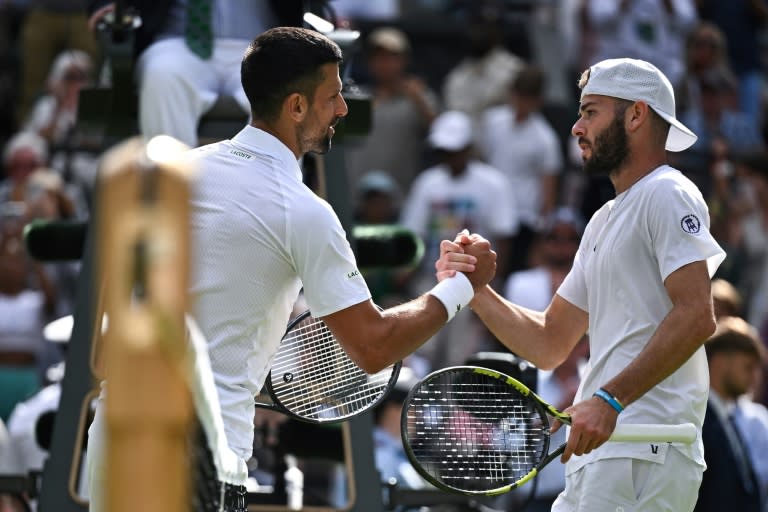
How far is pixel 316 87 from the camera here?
4613 mm

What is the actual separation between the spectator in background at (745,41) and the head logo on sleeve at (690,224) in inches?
355

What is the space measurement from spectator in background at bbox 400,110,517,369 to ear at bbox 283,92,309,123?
6.15 m

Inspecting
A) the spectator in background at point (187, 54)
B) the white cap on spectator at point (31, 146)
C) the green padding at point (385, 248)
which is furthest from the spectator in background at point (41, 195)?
the spectator in background at point (187, 54)

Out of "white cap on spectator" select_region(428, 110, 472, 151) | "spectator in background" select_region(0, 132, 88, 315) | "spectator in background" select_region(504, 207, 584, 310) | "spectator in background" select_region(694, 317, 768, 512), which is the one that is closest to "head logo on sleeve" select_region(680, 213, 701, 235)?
"spectator in background" select_region(694, 317, 768, 512)

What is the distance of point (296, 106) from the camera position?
15.1 ft

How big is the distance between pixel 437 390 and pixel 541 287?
17.0 ft

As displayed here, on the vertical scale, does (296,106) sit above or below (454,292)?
above

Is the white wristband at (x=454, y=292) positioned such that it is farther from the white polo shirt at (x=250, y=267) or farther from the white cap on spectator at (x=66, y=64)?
the white cap on spectator at (x=66, y=64)

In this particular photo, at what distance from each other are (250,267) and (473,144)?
7.52 metres

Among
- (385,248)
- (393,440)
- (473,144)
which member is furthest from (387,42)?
(385,248)

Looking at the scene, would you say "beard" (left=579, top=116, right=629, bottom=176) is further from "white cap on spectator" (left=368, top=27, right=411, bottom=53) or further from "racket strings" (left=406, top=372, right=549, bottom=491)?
"white cap on spectator" (left=368, top=27, right=411, bottom=53)

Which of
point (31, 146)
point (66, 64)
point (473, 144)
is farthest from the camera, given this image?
point (66, 64)

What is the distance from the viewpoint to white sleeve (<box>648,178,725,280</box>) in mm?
4512

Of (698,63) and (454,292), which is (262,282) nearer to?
(454,292)
